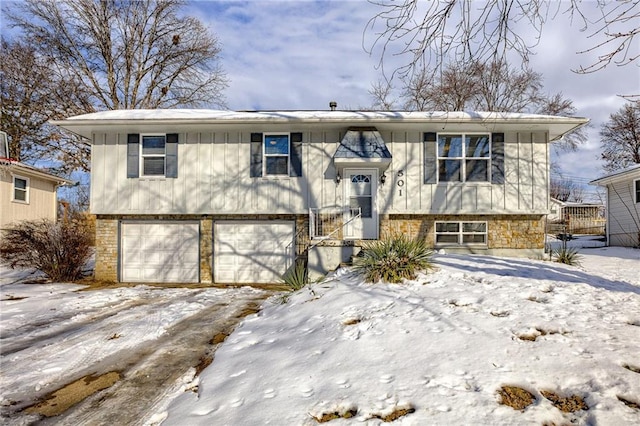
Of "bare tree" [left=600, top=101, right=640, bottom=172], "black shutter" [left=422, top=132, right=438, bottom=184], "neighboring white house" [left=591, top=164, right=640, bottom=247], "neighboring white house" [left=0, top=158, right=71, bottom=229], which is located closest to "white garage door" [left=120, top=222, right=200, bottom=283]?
"neighboring white house" [left=0, top=158, right=71, bottom=229]

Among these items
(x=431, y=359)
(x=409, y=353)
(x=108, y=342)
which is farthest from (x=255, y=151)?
(x=431, y=359)

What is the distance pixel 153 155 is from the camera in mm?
10836

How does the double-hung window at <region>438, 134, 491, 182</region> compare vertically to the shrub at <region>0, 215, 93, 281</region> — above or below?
above

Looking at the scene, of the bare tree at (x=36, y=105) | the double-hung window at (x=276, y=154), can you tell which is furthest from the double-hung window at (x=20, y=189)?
the double-hung window at (x=276, y=154)

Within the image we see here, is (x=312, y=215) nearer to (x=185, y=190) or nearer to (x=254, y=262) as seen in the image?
(x=254, y=262)

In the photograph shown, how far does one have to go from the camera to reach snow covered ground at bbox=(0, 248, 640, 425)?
102 inches

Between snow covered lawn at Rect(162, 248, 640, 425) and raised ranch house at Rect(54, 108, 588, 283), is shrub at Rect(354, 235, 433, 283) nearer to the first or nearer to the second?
snow covered lawn at Rect(162, 248, 640, 425)

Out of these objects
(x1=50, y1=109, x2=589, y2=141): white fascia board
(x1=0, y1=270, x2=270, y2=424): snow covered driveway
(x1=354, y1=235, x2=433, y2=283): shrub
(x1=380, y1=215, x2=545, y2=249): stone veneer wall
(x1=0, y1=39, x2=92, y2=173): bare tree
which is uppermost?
(x1=0, y1=39, x2=92, y2=173): bare tree

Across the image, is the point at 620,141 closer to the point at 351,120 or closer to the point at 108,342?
the point at 351,120

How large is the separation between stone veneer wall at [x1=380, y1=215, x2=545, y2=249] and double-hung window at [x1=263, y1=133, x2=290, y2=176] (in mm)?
3221

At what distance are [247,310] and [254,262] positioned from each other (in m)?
4.25

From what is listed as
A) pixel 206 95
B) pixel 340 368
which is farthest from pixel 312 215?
pixel 206 95

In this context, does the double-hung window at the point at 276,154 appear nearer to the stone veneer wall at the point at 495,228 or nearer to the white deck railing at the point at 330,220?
the white deck railing at the point at 330,220

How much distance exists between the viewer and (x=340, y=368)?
10.5ft
